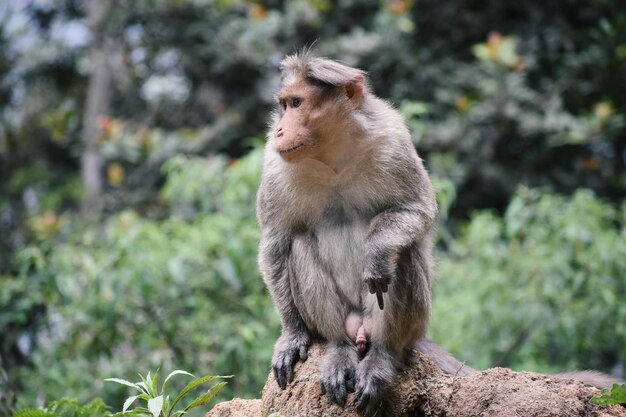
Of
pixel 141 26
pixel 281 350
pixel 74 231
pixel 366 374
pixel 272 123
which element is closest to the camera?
pixel 366 374

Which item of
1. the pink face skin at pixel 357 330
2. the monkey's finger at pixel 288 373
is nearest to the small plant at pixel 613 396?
the pink face skin at pixel 357 330

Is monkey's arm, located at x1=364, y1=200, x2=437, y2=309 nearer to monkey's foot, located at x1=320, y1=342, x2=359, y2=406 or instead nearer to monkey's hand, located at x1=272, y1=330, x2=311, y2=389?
monkey's foot, located at x1=320, y1=342, x2=359, y2=406

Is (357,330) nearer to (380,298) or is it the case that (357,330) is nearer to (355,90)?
(380,298)

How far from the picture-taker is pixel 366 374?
4.86 metres

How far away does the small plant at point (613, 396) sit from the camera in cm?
418

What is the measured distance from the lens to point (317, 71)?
17.5 ft

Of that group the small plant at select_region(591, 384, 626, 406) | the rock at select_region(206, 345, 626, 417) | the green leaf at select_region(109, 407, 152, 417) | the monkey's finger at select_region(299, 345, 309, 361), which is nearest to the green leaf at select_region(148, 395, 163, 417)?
the green leaf at select_region(109, 407, 152, 417)

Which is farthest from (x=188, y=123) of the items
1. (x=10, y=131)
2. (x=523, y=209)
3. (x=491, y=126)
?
(x=523, y=209)

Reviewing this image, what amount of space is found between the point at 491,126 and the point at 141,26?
576 cm

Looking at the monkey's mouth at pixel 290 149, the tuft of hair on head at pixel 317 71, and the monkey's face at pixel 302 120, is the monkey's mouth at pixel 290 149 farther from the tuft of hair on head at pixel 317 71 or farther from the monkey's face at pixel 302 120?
the tuft of hair on head at pixel 317 71

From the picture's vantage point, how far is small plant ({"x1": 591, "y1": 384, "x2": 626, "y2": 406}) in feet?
13.7

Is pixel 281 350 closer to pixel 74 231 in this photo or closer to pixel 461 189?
pixel 74 231

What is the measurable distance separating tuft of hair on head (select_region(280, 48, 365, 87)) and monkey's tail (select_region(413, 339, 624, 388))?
1689 millimetres

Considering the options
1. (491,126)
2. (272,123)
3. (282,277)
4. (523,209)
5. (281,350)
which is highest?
(491,126)
